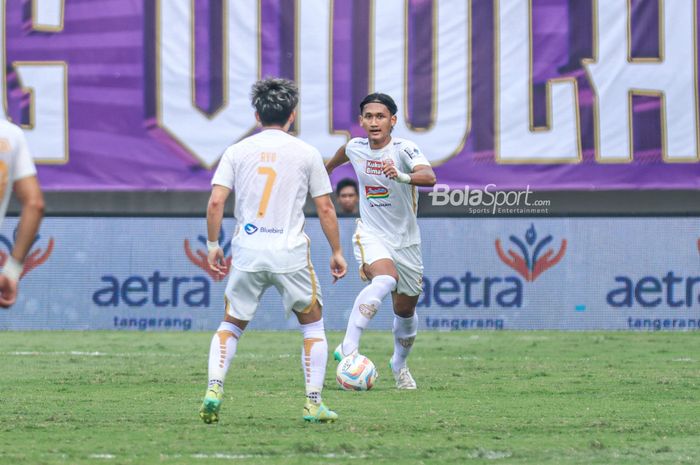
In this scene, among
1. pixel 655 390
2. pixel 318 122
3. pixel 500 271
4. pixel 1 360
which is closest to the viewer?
pixel 655 390

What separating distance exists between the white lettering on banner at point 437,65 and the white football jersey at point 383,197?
9.45 meters

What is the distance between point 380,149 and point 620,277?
370 inches

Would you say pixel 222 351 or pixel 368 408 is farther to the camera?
pixel 368 408

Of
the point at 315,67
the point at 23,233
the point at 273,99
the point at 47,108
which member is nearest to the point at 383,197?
the point at 273,99

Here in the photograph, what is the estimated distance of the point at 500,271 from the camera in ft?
64.0

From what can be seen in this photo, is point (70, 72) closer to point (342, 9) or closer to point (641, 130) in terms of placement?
point (342, 9)

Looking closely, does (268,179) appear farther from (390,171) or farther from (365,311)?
(365,311)

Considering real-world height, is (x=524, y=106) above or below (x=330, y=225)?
above

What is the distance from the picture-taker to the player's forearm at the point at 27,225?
5.82 metres

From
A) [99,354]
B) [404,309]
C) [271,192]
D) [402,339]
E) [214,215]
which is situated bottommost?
[99,354]

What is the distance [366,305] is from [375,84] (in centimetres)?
1057

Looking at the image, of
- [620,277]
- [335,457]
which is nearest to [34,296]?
[620,277]

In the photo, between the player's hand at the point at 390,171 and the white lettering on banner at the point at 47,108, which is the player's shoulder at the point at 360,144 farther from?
the white lettering on banner at the point at 47,108

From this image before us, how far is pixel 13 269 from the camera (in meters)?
5.83
